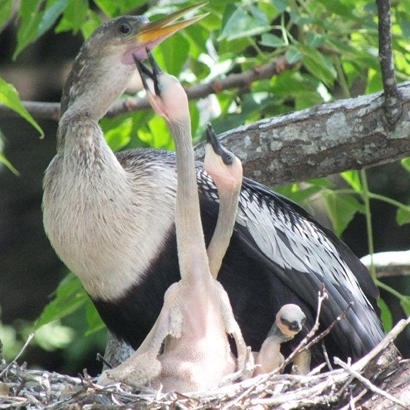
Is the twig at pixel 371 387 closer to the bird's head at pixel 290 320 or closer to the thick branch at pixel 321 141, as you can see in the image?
the bird's head at pixel 290 320

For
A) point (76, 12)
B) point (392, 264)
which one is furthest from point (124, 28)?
point (392, 264)

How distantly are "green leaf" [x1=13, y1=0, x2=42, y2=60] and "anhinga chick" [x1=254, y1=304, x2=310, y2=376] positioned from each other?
2001 millimetres

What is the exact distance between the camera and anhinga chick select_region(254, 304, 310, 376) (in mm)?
4227

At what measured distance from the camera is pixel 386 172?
28.0ft

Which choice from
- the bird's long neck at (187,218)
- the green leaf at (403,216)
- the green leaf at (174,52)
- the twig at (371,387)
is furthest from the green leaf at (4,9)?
the twig at (371,387)

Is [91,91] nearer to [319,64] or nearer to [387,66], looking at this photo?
[319,64]

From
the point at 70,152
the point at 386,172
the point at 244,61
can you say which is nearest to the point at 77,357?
the point at 386,172

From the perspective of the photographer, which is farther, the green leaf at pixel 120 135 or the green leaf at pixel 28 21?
the green leaf at pixel 120 135

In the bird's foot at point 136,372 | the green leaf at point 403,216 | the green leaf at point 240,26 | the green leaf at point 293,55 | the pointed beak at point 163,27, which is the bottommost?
the green leaf at point 403,216

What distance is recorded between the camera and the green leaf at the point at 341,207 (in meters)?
5.61

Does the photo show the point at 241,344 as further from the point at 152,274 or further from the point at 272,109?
the point at 272,109

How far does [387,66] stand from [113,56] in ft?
3.93

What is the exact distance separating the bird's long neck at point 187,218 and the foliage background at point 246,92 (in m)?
0.67

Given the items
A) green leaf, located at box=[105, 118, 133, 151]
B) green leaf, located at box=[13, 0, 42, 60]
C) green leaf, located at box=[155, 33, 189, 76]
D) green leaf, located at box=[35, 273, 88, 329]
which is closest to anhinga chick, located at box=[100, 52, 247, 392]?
green leaf, located at box=[155, 33, 189, 76]
